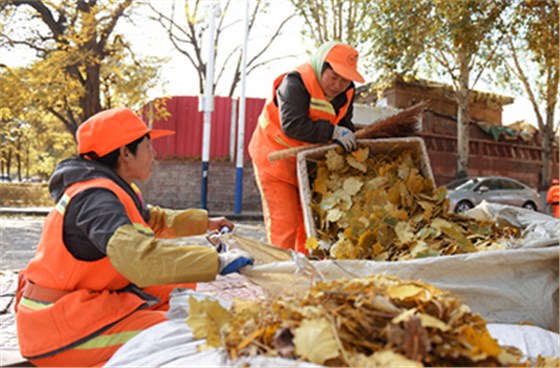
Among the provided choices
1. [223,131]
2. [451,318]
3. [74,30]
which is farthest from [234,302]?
[223,131]

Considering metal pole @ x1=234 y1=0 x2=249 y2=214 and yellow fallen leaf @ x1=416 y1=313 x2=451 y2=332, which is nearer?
yellow fallen leaf @ x1=416 y1=313 x2=451 y2=332

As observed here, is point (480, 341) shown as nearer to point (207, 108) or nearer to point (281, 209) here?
point (281, 209)

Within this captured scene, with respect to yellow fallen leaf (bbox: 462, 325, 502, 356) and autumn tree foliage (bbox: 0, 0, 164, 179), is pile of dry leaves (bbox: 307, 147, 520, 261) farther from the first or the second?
autumn tree foliage (bbox: 0, 0, 164, 179)

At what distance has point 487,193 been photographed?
1568cm

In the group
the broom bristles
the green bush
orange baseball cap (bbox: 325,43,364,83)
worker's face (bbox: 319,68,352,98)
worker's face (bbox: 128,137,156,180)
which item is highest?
orange baseball cap (bbox: 325,43,364,83)

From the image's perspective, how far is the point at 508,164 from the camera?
69.4ft

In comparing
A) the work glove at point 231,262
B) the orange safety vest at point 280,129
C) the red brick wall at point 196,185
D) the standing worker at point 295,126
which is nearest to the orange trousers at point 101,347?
the work glove at point 231,262

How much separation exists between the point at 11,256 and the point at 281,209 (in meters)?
4.75

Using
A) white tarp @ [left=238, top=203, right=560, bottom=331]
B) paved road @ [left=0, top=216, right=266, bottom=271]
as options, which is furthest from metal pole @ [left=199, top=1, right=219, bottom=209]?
white tarp @ [left=238, top=203, right=560, bottom=331]

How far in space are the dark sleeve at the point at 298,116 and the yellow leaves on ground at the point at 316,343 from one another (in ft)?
A: 6.91

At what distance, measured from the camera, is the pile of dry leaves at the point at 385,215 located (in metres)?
2.61

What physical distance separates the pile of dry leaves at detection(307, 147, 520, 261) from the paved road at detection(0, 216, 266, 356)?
1.86m

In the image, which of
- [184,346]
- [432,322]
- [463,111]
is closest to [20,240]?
[184,346]

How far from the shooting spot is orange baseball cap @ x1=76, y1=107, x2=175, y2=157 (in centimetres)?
209
